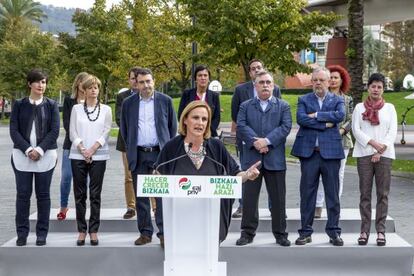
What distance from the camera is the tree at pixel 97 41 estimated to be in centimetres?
3978

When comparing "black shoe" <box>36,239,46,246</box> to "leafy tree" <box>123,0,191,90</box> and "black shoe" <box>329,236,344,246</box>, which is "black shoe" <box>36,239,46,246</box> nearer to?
"black shoe" <box>329,236,344,246</box>

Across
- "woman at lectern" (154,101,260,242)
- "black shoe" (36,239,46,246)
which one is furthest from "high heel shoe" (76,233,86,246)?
"woman at lectern" (154,101,260,242)

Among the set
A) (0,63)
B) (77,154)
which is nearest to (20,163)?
(77,154)

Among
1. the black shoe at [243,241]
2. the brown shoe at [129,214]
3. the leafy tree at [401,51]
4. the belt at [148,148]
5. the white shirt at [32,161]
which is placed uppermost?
the leafy tree at [401,51]

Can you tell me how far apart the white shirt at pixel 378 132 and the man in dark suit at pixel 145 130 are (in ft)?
6.66

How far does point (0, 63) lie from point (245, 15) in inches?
1634

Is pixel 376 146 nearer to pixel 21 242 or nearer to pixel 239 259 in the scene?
pixel 239 259

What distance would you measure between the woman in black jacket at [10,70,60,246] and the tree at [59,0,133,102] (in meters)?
30.2

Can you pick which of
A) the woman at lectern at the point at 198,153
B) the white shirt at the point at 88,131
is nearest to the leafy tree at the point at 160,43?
the white shirt at the point at 88,131

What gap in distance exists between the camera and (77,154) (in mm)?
7809

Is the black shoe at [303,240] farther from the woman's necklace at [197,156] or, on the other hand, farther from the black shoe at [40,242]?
the black shoe at [40,242]

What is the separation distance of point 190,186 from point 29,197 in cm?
285

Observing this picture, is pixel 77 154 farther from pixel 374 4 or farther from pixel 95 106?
pixel 374 4

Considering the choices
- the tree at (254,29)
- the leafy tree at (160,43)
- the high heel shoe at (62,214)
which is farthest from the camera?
the leafy tree at (160,43)
